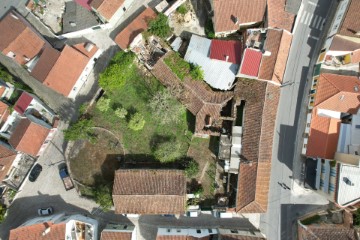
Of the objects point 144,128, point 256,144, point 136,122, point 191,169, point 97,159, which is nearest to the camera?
point 256,144

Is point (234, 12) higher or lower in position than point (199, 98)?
higher

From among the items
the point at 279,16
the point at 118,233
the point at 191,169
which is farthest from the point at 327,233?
the point at 279,16

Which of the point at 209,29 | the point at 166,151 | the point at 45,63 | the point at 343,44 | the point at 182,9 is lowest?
the point at 166,151

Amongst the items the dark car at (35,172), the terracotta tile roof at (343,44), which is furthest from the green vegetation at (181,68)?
the dark car at (35,172)

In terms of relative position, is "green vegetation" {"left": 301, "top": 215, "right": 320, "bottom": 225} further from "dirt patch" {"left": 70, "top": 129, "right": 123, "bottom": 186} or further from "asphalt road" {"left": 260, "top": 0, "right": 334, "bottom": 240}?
"dirt patch" {"left": 70, "top": 129, "right": 123, "bottom": 186}

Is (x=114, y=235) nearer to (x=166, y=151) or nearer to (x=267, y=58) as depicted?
(x=166, y=151)

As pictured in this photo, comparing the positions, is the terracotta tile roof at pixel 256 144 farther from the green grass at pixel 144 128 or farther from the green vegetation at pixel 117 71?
the green vegetation at pixel 117 71
